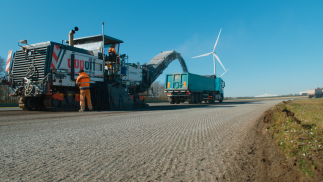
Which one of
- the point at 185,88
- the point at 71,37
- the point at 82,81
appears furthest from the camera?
the point at 185,88

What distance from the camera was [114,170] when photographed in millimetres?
2174

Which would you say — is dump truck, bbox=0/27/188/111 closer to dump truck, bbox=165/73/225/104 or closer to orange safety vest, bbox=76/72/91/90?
orange safety vest, bbox=76/72/91/90

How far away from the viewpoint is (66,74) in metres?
9.70

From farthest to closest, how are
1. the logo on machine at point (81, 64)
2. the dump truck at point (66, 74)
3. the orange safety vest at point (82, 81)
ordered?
the logo on machine at point (81, 64), the orange safety vest at point (82, 81), the dump truck at point (66, 74)

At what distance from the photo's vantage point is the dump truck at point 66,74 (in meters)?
9.19

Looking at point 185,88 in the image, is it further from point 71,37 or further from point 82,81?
point 82,81

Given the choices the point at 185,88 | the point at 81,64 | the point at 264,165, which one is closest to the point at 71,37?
the point at 81,64

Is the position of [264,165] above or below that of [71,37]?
below

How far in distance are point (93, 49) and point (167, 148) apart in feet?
33.0

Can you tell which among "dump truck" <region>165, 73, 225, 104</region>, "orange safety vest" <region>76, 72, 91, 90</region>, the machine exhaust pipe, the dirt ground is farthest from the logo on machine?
"dump truck" <region>165, 73, 225, 104</region>

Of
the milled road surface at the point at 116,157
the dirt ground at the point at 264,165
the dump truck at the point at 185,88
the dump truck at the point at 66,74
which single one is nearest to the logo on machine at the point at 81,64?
the dump truck at the point at 66,74

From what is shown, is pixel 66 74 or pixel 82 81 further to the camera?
pixel 66 74

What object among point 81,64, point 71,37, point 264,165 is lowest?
point 264,165

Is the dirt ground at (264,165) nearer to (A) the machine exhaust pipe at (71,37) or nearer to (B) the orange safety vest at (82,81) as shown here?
(B) the orange safety vest at (82,81)
